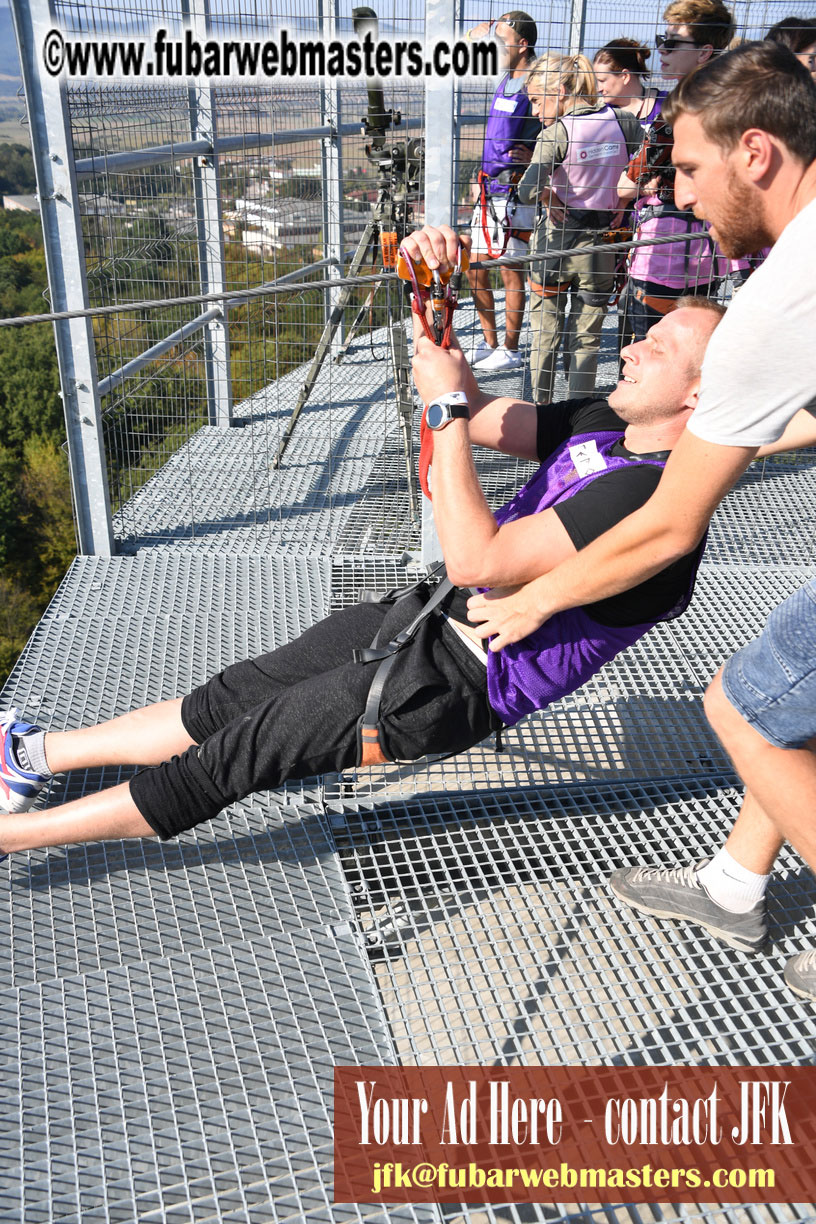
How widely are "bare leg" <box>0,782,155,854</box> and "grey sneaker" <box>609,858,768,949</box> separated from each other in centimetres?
99

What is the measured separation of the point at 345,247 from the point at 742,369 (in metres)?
5.34

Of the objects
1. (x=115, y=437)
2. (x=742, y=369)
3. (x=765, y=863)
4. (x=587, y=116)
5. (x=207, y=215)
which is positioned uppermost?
(x=587, y=116)

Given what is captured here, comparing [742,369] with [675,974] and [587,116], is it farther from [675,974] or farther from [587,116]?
[587,116]

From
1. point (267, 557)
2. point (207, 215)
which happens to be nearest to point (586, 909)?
point (267, 557)

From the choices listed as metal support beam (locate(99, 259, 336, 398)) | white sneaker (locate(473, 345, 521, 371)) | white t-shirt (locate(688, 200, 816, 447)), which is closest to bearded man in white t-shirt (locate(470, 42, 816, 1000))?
white t-shirt (locate(688, 200, 816, 447))

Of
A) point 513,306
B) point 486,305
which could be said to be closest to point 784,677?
point 486,305

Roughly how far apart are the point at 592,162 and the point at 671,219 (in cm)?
45

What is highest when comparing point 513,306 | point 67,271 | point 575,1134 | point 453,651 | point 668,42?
point 668,42

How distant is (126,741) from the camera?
206cm

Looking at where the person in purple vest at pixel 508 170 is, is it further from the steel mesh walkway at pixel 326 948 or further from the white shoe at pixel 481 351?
the steel mesh walkway at pixel 326 948

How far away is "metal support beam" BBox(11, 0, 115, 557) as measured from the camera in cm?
281

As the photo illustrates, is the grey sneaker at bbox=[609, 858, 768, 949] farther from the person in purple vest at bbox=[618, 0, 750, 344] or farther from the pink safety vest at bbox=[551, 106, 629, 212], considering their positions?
the pink safety vest at bbox=[551, 106, 629, 212]

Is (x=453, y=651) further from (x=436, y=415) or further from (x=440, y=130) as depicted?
(x=440, y=130)

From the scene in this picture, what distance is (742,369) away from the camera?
1.30 meters
